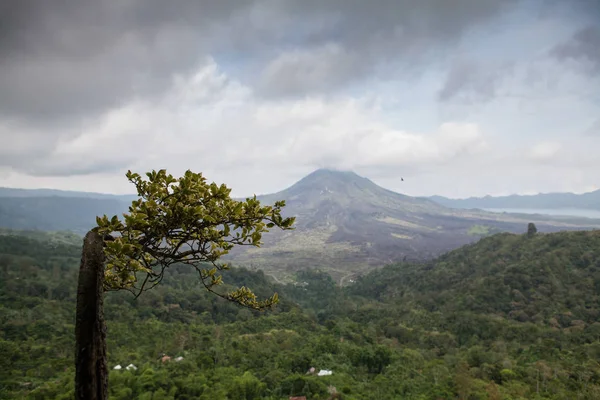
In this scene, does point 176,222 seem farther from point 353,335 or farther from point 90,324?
point 353,335

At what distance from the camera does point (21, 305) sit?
44.1 m

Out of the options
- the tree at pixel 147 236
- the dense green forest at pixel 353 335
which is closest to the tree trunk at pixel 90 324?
the tree at pixel 147 236

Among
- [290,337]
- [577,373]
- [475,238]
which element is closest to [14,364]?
[290,337]

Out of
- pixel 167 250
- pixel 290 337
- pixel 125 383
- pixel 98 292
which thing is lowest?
pixel 290 337

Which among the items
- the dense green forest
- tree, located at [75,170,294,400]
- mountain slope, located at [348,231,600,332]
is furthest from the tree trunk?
mountain slope, located at [348,231,600,332]

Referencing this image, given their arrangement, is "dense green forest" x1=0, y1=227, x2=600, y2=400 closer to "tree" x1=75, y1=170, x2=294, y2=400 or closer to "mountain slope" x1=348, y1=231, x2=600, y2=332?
"mountain slope" x1=348, y1=231, x2=600, y2=332

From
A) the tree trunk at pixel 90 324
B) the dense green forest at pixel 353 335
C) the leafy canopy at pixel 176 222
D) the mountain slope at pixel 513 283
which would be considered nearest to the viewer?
the tree trunk at pixel 90 324

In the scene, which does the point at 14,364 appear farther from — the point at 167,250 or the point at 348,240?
the point at 348,240

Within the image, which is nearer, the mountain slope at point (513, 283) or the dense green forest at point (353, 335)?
the dense green forest at point (353, 335)

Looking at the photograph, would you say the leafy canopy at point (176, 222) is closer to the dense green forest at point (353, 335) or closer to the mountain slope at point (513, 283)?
the dense green forest at point (353, 335)

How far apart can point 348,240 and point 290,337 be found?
136356 millimetres

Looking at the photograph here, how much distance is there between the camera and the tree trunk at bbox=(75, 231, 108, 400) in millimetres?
2180

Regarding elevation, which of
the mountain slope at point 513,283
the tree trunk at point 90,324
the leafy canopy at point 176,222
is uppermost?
the leafy canopy at point 176,222

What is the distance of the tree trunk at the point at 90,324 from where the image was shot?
7.15 ft
